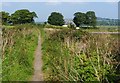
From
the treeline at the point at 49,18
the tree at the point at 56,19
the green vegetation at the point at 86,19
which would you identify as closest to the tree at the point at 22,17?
the treeline at the point at 49,18

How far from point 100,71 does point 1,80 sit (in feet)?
9.18

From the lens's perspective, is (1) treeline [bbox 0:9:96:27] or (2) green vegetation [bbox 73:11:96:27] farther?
(1) treeline [bbox 0:9:96:27]

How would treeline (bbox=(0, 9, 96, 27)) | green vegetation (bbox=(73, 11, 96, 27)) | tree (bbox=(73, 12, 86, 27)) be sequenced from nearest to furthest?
green vegetation (bbox=(73, 11, 96, 27)) → tree (bbox=(73, 12, 86, 27)) → treeline (bbox=(0, 9, 96, 27))

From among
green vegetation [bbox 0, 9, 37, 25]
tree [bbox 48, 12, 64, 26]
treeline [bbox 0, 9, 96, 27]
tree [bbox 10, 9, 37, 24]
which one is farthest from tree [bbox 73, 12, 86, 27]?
tree [bbox 10, 9, 37, 24]

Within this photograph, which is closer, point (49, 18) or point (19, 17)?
point (49, 18)

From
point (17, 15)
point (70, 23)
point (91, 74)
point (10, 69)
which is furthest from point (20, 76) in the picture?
point (17, 15)

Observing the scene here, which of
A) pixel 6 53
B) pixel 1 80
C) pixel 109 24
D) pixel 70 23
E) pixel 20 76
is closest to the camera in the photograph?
pixel 1 80

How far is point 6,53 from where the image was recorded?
12195mm

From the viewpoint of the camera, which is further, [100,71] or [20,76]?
[20,76]

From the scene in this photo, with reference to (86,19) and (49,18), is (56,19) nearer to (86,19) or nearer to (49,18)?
(49,18)

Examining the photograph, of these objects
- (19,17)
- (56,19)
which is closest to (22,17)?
(19,17)

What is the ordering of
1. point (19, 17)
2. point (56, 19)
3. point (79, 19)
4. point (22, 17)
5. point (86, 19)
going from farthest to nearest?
point (19, 17), point (22, 17), point (56, 19), point (79, 19), point (86, 19)

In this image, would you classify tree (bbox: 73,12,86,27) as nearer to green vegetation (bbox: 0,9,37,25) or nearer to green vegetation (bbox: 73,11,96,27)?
green vegetation (bbox: 73,11,96,27)

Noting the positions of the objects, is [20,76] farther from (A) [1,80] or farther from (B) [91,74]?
(B) [91,74]
